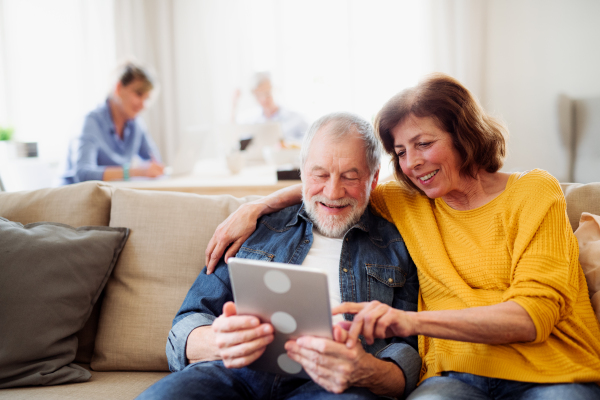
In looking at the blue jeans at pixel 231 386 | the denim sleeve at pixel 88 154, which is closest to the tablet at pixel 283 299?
the blue jeans at pixel 231 386

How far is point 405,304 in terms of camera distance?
1.34 metres

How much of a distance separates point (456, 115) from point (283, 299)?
74 cm

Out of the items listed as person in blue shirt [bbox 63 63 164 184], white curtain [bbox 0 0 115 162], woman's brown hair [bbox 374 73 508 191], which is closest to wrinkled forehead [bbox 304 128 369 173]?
woman's brown hair [bbox 374 73 508 191]

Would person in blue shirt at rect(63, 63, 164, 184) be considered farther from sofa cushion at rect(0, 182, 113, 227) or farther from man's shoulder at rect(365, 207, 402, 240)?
man's shoulder at rect(365, 207, 402, 240)

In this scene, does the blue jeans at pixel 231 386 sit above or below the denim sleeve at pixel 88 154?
below

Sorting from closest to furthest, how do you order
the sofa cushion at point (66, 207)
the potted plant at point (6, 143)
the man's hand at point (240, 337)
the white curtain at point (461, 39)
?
1. the man's hand at point (240, 337)
2. the sofa cushion at point (66, 207)
3. the potted plant at point (6, 143)
4. the white curtain at point (461, 39)

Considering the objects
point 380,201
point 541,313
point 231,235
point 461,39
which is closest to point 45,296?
point 231,235

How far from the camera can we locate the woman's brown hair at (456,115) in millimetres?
1303

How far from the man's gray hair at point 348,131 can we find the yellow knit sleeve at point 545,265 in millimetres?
449

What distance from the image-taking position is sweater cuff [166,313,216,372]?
3.99 ft

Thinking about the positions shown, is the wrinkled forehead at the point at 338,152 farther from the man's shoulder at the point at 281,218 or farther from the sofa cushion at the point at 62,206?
the sofa cushion at the point at 62,206

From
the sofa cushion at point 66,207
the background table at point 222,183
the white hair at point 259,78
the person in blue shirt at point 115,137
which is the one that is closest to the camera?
the sofa cushion at point 66,207

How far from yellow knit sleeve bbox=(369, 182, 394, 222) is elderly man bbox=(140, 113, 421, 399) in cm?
3

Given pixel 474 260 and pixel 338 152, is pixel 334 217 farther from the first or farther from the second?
pixel 474 260
